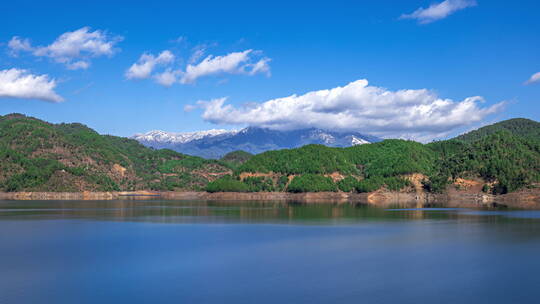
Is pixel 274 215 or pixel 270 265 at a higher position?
pixel 274 215

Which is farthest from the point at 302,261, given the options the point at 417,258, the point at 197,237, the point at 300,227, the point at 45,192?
the point at 45,192

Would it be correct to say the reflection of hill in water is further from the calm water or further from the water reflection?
the calm water

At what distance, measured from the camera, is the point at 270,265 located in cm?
4281

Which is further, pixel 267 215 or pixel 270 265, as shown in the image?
pixel 267 215

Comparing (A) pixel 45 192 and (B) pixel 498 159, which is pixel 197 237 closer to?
(B) pixel 498 159

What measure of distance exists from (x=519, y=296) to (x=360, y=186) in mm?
164182

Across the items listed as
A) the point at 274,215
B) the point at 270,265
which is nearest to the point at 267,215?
the point at 274,215

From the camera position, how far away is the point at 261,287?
3512cm

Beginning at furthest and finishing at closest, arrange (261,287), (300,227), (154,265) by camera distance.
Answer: (300,227) < (154,265) < (261,287)

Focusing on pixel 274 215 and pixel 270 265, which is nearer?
pixel 270 265

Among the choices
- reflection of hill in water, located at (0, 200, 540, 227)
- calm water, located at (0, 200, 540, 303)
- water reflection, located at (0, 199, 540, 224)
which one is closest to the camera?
calm water, located at (0, 200, 540, 303)

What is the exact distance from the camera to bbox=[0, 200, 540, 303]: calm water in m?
33.1

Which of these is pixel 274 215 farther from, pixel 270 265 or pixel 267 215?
pixel 270 265

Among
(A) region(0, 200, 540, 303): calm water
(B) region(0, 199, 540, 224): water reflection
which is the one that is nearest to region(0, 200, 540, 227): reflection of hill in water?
(B) region(0, 199, 540, 224): water reflection
